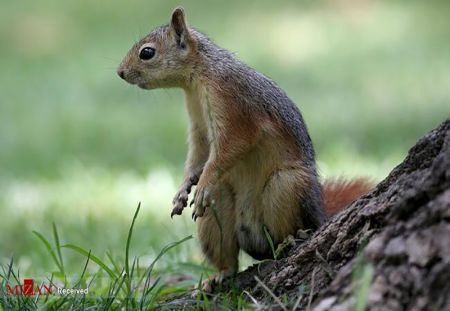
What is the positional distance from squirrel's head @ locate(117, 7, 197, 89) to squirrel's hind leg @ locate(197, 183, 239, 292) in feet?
2.10

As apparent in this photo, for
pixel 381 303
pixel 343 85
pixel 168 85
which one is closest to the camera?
pixel 381 303

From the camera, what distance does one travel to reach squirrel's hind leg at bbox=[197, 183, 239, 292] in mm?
3912

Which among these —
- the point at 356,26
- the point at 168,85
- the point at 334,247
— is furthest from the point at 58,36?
the point at 334,247

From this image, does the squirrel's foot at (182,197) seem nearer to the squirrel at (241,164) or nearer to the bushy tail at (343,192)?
the squirrel at (241,164)

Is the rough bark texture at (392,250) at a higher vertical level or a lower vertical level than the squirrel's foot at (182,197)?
lower

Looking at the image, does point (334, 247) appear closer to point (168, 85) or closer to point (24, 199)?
point (168, 85)

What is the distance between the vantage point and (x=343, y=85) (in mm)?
10297

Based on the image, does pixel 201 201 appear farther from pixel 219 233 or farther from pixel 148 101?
pixel 148 101

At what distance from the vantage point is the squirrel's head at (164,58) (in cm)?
424

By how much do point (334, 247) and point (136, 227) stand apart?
306 centimetres

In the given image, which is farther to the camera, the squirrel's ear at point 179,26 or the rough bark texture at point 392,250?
the squirrel's ear at point 179,26

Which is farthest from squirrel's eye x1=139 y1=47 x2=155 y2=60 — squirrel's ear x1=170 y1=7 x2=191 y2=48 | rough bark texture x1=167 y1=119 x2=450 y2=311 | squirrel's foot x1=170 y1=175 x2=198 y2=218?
rough bark texture x1=167 y1=119 x2=450 y2=311

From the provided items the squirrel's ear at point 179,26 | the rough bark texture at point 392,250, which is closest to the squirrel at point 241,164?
the squirrel's ear at point 179,26

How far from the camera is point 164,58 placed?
14.1ft
